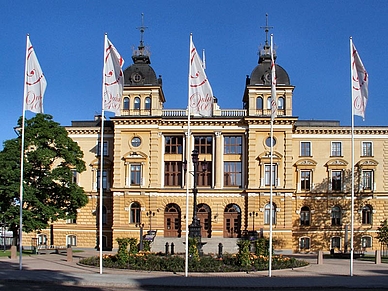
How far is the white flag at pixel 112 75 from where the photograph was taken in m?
27.9

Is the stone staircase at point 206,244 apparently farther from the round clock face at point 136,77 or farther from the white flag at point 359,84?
the white flag at point 359,84

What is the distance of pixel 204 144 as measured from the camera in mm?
55594

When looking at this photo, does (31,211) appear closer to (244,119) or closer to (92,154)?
(92,154)

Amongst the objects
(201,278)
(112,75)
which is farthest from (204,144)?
(201,278)

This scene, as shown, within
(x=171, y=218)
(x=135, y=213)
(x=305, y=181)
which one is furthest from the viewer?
(x=305, y=181)

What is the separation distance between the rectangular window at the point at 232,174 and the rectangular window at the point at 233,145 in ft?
4.07

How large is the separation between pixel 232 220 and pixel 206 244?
221 inches

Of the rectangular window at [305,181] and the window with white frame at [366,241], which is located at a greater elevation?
the rectangular window at [305,181]

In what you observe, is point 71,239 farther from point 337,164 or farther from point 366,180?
point 366,180

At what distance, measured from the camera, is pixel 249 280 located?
1002 inches

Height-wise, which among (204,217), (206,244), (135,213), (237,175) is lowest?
(206,244)

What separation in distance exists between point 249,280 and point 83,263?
11.6 metres

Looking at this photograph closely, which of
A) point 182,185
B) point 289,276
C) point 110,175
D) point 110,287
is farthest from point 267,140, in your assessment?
point 110,287

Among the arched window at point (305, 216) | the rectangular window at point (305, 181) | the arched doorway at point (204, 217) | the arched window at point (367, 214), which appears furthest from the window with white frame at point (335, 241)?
the arched doorway at point (204, 217)
